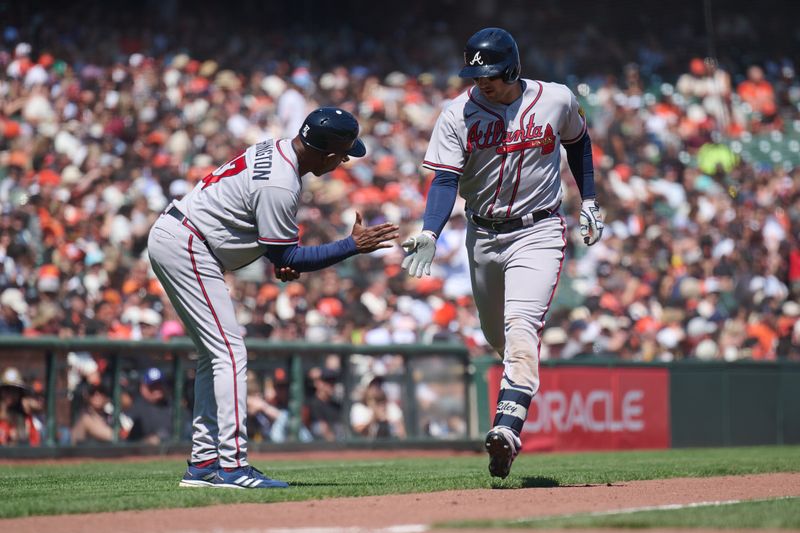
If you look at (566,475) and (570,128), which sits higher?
(570,128)

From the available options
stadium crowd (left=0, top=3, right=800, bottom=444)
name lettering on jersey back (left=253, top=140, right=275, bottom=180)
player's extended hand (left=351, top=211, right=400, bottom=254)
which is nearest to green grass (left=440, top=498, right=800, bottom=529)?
player's extended hand (left=351, top=211, right=400, bottom=254)

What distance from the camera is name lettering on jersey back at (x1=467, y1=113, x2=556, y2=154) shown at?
5.94m

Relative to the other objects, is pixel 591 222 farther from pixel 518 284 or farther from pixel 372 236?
pixel 372 236

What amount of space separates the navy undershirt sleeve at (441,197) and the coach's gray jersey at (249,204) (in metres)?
0.75

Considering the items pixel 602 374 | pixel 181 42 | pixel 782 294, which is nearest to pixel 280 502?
pixel 602 374

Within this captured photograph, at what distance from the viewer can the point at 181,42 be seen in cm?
1834

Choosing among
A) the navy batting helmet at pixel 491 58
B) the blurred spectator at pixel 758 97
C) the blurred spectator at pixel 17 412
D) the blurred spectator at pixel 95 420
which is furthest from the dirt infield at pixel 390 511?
the blurred spectator at pixel 758 97

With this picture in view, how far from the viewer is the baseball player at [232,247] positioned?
541cm

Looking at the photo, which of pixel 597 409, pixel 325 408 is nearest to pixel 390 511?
pixel 325 408

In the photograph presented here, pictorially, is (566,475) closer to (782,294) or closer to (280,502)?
(280,502)

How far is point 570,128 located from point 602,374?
6.62 meters

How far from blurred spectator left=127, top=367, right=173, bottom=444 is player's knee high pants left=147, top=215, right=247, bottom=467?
5041mm

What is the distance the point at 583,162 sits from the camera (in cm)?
641

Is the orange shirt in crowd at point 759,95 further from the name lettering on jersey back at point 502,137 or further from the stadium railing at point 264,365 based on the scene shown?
the name lettering on jersey back at point 502,137
